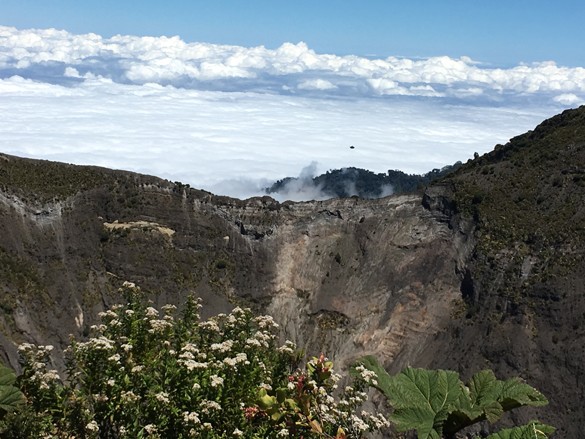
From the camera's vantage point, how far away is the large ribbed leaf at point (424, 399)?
6.11m

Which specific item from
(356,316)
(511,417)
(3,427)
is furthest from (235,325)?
(356,316)

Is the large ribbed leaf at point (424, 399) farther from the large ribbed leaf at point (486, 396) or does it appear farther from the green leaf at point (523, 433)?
the green leaf at point (523, 433)

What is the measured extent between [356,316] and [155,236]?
20.0 meters

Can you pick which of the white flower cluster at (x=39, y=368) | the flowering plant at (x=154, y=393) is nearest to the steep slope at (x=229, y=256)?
the white flower cluster at (x=39, y=368)

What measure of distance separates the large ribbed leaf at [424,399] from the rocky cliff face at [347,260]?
4535cm

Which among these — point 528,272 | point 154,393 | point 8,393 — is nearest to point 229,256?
point 528,272

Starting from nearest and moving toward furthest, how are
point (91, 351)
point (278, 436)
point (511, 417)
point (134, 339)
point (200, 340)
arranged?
point (278, 436) → point (91, 351) → point (134, 339) → point (200, 340) → point (511, 417)

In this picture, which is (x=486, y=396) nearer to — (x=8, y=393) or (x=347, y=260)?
(x=8, y=393)

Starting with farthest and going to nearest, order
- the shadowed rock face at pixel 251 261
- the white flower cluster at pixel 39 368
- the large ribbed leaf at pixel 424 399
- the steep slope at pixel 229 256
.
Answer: the steep slope at pixel 229 256 → the shadowed rock face at pixel 251 261 → the white flower cluster at pixel 39 368 → the large ribbed leaf at pixel 424 399

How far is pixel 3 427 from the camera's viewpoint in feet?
29.9

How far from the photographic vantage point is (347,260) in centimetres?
6431

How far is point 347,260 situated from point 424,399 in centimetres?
5800

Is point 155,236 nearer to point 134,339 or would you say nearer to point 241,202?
point 241,202

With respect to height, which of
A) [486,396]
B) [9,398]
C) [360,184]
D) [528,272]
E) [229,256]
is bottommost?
[229,256]
